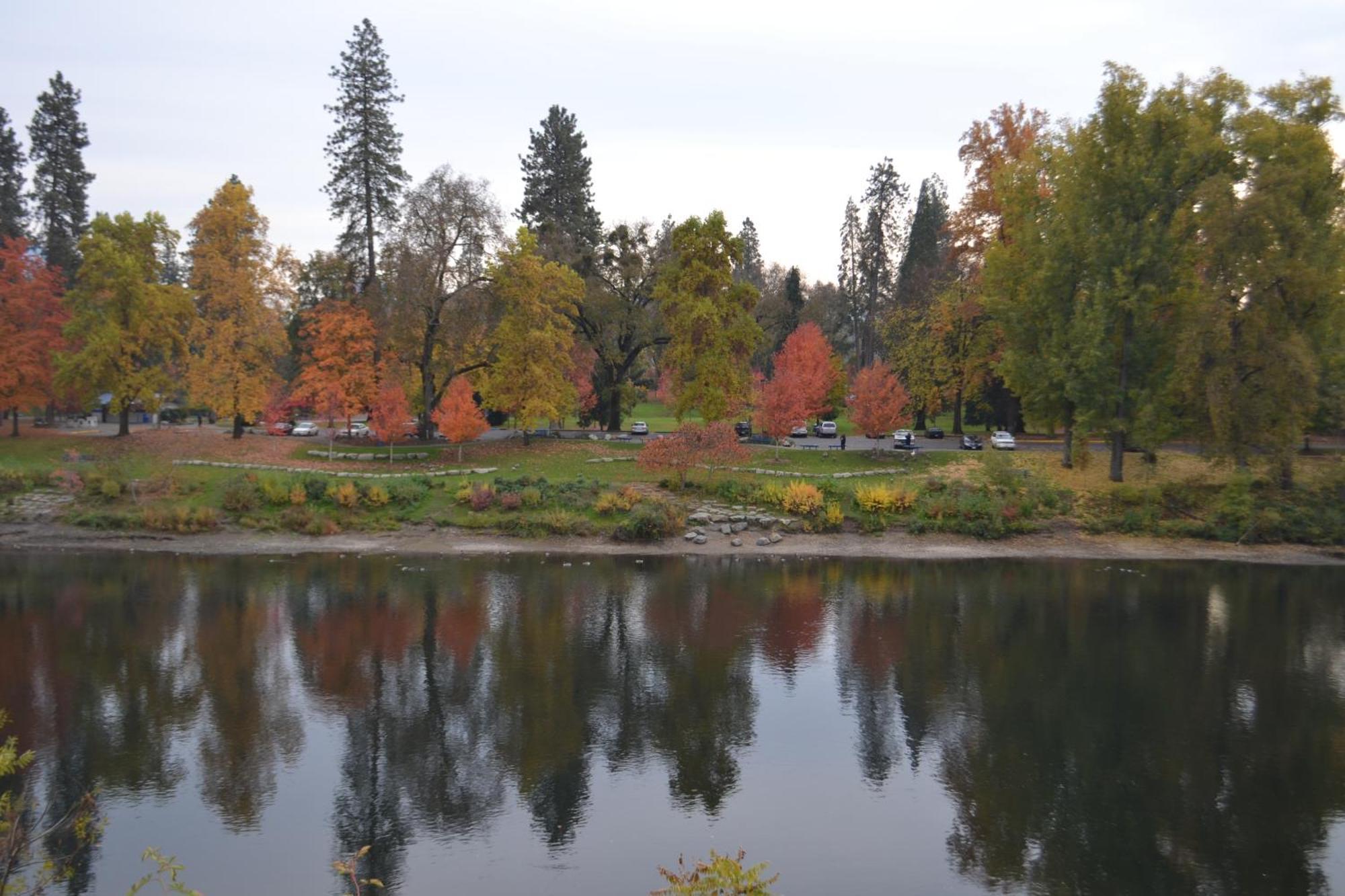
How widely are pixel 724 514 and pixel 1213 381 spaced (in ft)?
71.1

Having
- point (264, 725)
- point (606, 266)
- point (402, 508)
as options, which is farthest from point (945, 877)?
point (606, 266)

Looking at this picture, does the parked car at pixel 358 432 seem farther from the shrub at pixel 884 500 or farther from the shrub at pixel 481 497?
the shrub at pixel 884 500

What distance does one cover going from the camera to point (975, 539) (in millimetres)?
38750

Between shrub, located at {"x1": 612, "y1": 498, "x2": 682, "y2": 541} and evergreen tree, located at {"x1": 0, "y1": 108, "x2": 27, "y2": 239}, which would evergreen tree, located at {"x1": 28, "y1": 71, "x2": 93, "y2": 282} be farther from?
shrub, located at {"x1": 612, "y1": 498, "x2": 682, "y2": 541}

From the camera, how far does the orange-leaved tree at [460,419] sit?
1880 inches

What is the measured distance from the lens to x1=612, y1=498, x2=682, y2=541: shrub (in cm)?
3819

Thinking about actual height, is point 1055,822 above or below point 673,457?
below

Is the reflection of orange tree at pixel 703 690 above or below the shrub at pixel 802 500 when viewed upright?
below

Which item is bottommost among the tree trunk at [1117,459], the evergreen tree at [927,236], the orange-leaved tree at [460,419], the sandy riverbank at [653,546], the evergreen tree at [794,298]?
the sandy riverbank at [653,546]

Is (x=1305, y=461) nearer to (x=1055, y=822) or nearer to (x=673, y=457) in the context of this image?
(x=673, y=457)

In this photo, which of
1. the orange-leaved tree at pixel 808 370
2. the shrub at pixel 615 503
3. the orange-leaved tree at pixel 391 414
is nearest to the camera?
the shrub at pixel 615 503

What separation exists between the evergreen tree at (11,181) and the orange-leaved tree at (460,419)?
124 feet

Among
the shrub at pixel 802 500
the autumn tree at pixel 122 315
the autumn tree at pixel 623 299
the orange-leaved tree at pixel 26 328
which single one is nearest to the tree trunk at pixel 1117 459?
the shrub at pixel 802 500

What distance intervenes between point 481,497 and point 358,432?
80.7ft
